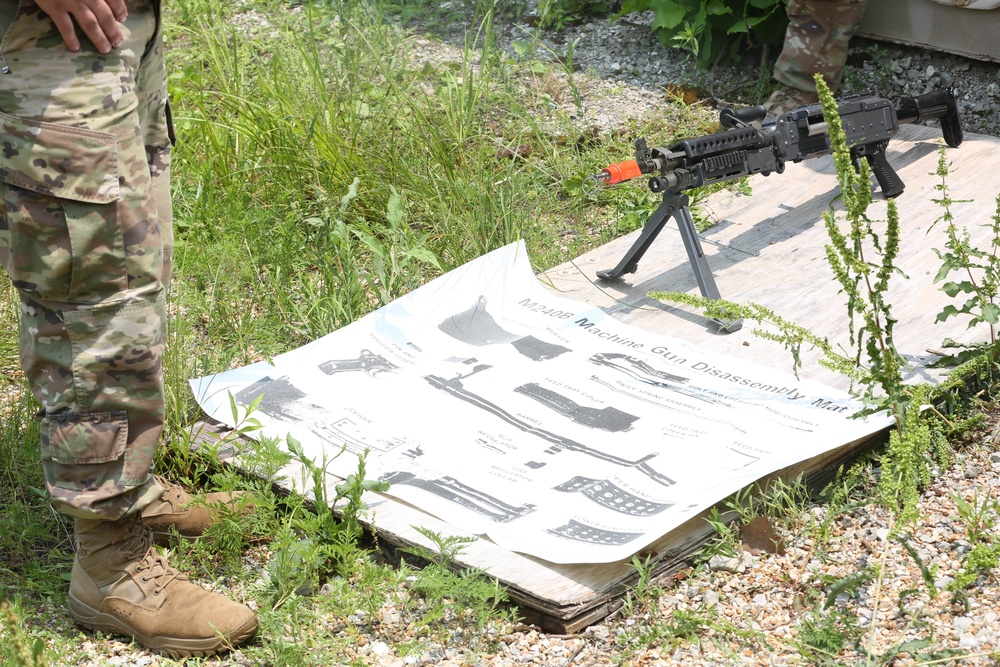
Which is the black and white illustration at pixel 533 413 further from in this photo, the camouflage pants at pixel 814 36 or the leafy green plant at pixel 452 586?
the camouflage pants at pixel 814 36

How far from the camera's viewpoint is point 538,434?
2.36m

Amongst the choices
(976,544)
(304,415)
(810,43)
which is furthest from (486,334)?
(810,43)

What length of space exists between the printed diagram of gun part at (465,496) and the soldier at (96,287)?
18.5 inches

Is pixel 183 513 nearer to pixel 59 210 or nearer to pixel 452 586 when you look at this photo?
pixel 452 586

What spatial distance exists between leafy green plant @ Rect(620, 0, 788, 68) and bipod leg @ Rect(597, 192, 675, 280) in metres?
1.58

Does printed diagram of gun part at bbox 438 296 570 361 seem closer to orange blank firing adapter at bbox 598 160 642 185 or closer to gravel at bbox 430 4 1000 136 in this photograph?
orange blank firing adapter at bbox 598 160 642 185

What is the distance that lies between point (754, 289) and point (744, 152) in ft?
1.26

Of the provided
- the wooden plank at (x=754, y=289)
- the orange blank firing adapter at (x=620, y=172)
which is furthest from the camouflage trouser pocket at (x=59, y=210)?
the orange blank firing adapter at (x=620, y=172)

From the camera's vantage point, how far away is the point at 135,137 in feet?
5.71

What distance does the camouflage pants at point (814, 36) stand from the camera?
3.92 m

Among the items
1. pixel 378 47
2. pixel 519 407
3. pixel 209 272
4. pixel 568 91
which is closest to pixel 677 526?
pixel 519 407

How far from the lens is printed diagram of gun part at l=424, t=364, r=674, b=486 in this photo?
2.20 metres

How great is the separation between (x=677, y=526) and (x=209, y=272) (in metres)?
1.75

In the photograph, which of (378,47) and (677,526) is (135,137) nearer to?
(677,526)
